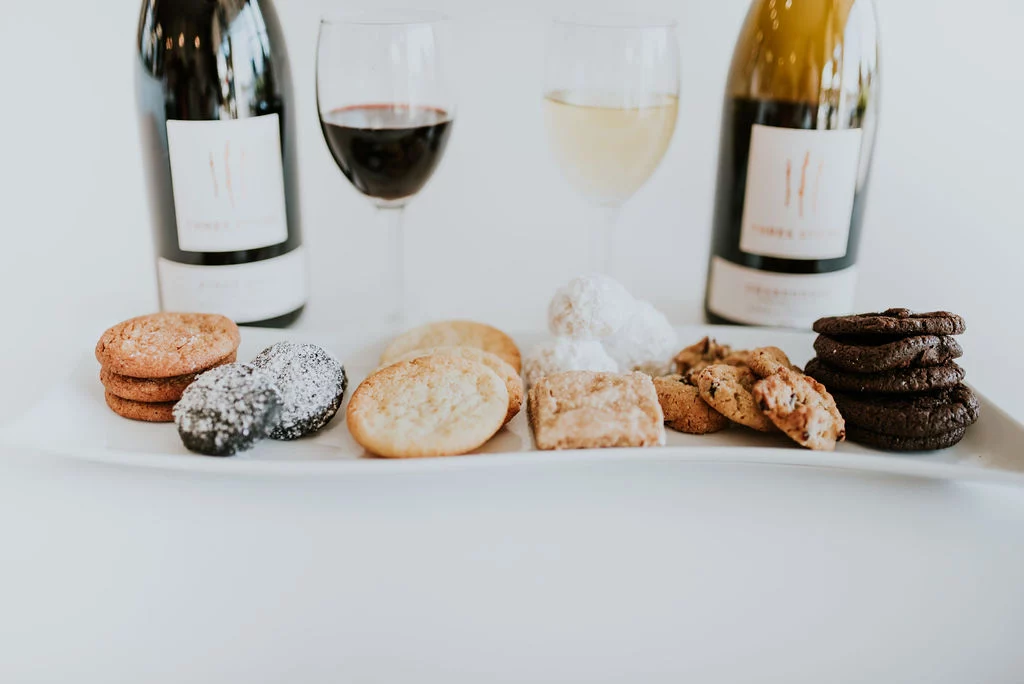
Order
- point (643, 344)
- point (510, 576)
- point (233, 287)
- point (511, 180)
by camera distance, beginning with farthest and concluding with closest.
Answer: point (511, 180), point (233, 287), point (643, 344), point (510, 576)

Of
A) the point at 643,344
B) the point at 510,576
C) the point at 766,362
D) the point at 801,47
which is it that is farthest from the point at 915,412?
the point at 801,47

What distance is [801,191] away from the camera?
39.8 inches

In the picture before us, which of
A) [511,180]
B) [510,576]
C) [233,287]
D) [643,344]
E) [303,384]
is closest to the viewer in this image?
[510,576]

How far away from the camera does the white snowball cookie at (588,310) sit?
0.87 metres

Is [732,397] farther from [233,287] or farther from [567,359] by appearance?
[233,287]

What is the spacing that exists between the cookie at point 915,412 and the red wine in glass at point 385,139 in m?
0.52

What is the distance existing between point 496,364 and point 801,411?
0.28 m

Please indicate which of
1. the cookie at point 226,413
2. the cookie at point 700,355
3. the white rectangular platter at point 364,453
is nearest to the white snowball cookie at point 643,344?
the cookie at point 700,355

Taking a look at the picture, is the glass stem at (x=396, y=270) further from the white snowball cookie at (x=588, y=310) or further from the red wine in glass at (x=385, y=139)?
the white snowball cookie at (x=588, y=310)

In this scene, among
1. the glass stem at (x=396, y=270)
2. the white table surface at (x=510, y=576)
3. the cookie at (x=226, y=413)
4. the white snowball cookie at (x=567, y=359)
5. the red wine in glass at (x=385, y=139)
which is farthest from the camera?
the glass stem at (x=396, y=270)

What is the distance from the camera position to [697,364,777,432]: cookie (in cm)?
78

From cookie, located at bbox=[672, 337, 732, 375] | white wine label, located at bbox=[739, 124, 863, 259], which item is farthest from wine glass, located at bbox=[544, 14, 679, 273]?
cookie, located at bbox=[672, 337, 732, 375]

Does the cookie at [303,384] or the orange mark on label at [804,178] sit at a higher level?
the orange mark on label at [804,178]

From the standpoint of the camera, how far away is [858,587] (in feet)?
2.21
